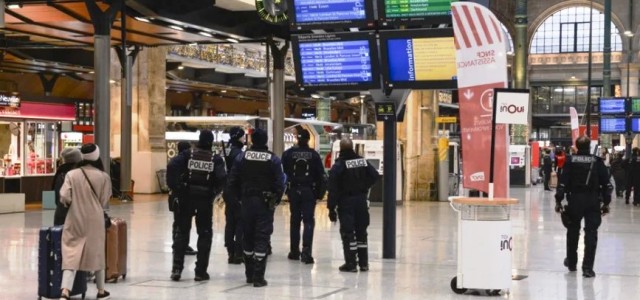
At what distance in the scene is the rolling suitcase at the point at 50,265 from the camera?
33.4ft

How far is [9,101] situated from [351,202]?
1592cm

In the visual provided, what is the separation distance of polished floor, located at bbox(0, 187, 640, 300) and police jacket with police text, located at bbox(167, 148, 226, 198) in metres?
1.10

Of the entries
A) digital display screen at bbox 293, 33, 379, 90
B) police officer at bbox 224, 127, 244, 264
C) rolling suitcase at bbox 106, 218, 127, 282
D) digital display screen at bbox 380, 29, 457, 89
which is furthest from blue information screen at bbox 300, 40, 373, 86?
rolling suitcase at bbox 106, 218, 127, 282

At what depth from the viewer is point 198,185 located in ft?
38.1

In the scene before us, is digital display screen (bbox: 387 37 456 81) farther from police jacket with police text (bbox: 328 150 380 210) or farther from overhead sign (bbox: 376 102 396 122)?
police jacket with police text (bbox: 328 150 380 210)

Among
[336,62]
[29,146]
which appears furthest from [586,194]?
[29,146]

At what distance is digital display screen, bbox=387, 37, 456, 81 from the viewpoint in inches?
539

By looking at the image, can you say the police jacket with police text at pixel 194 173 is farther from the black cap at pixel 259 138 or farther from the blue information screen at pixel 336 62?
the blue information screen at pixel 336 62

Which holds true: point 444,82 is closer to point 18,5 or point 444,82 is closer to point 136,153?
point 18,5

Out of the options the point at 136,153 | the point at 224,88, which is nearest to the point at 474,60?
the point at 136,153

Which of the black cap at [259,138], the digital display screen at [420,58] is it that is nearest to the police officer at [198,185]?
the black cap at [259,138]

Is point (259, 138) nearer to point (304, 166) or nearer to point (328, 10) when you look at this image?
point (304, 166)

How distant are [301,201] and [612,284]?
4.26 meters

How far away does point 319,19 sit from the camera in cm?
1413
